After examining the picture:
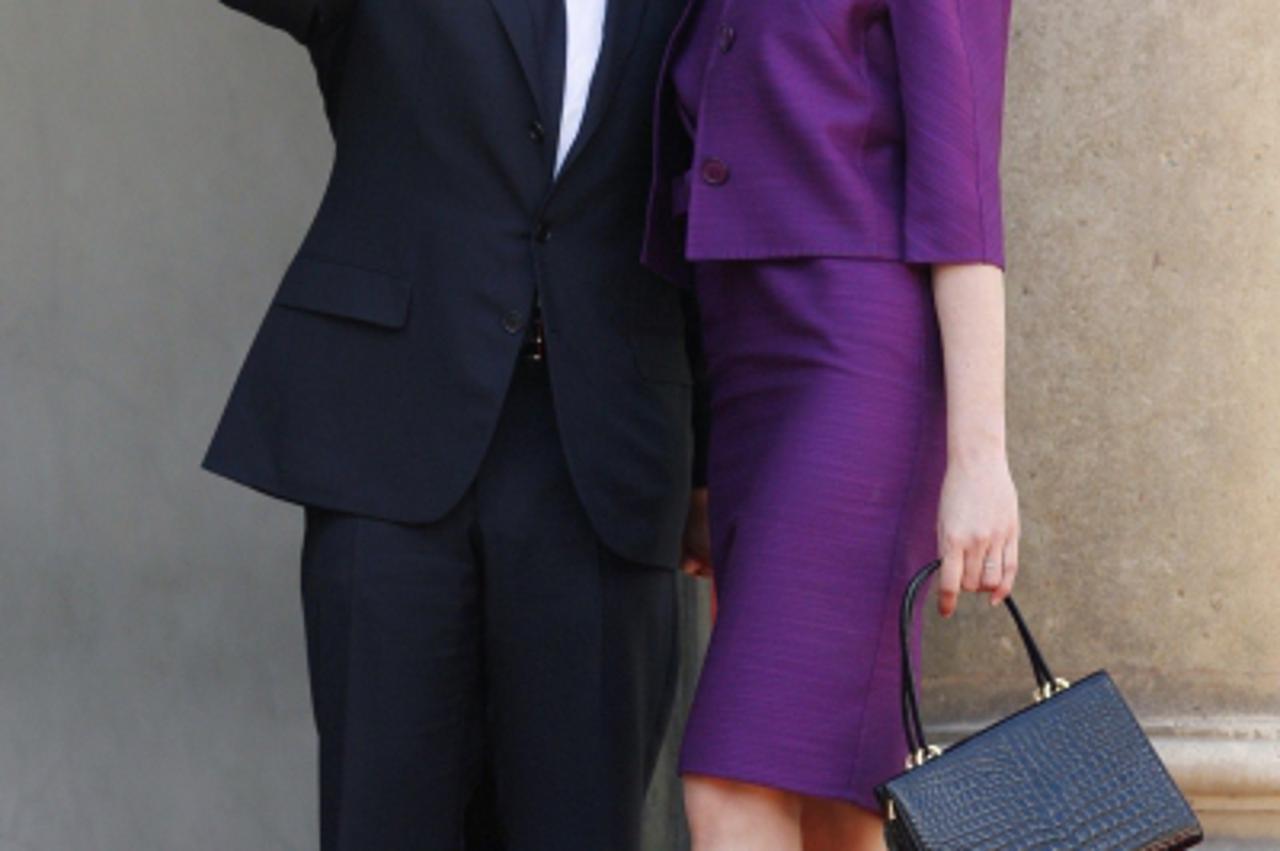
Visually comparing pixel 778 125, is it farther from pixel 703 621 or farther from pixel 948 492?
pixel 703 621

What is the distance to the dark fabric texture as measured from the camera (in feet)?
9.87

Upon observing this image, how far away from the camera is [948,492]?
2.75m

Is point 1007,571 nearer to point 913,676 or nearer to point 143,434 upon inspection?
point 913,676

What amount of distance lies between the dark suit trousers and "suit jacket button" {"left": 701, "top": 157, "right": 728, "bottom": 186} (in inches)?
13.5

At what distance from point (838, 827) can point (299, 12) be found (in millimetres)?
1140

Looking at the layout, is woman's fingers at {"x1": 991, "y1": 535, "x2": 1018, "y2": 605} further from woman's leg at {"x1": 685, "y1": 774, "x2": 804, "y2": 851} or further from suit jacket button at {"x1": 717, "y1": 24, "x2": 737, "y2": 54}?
suit jacket button at {"x1": 717, "y1": 24, "x2": 737, "y2": 54}

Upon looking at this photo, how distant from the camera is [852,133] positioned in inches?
112

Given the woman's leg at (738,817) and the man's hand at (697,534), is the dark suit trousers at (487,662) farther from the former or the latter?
the woman's leg at (738,817)

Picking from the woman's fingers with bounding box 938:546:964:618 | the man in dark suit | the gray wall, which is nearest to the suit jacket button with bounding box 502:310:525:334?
the man in dark suit

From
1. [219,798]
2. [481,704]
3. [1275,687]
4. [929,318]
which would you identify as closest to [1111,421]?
[1275,687]

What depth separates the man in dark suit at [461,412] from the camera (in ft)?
9.86

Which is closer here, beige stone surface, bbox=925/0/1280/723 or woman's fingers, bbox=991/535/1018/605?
woman's fingers, bbox=991/535/1018/605

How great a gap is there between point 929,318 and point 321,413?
74 cm

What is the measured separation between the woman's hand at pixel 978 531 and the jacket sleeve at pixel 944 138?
242 mm
